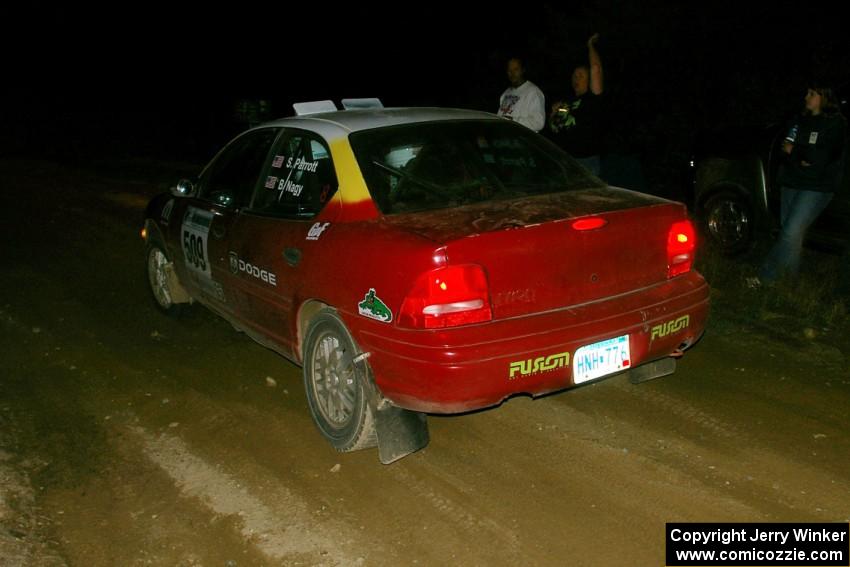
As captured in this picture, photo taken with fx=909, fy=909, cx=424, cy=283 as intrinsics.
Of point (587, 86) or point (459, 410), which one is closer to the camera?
point (459, 410)

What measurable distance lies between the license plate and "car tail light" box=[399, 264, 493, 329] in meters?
0.54

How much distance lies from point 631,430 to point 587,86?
4129 mm

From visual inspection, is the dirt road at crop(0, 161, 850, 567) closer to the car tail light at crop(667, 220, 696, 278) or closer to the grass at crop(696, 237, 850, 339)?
the grass at crop(696, 237, 850, 339)

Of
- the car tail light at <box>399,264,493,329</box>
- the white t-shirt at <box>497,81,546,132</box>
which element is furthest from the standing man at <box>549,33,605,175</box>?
the car tail light at <box>399,264,493,329</box>

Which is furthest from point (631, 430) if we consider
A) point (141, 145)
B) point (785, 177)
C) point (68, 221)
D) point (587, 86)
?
point (141, 145)

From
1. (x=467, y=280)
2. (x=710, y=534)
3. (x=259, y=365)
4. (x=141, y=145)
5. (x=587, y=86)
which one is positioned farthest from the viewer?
(x=141, y=145)

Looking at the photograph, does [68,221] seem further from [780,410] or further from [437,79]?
[437,79]

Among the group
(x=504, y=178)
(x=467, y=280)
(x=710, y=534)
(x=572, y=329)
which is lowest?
(x=710, y=534)

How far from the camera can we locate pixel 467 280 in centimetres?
394

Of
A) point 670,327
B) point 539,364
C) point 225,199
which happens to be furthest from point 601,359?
point 225,199

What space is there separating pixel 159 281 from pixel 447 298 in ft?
12.7

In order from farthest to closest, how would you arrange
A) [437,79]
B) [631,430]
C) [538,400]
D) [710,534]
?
1. [437,79]
2. [538,400]
3. [631,430]
4. [710,534]

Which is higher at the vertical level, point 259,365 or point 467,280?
point 467,280

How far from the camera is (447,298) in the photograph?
3.93 m
